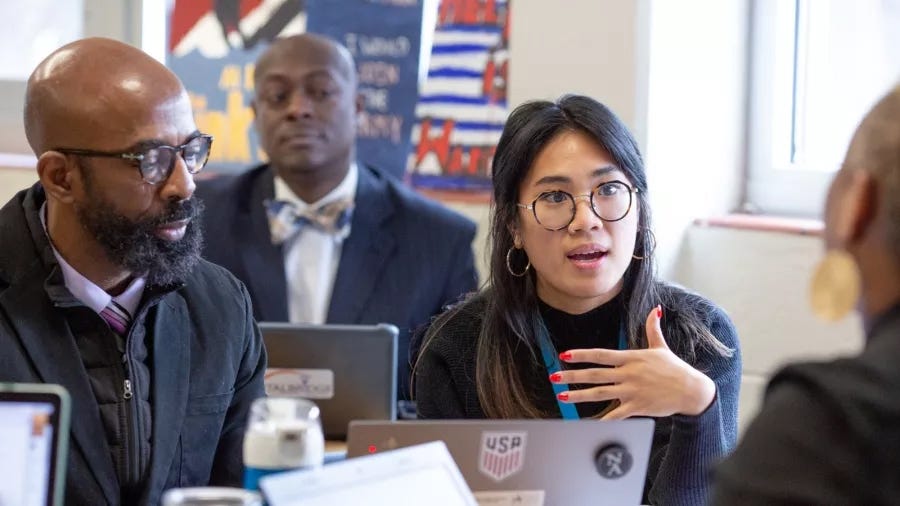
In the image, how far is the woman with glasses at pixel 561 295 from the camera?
7.70 feet

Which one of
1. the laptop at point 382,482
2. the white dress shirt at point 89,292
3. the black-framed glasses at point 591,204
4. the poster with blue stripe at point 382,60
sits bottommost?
the laptop at point 382,482

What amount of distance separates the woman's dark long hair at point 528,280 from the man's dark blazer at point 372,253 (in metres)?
1.23

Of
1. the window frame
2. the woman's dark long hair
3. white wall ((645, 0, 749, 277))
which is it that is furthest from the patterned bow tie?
the woman's dark long hair

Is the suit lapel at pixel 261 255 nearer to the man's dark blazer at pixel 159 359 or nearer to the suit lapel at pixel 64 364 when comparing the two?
→ the man's dark blazer at pixel 159 359

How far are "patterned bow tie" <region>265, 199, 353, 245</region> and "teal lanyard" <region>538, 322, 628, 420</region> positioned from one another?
62.8 inches

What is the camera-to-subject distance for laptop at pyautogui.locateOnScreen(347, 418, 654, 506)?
1617 mm

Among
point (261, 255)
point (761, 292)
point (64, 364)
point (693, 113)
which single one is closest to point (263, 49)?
point (261, 255)

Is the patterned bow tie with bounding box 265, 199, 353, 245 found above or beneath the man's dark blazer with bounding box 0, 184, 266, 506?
above

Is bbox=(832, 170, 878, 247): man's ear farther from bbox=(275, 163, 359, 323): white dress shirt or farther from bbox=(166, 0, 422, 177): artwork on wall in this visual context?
bbox=(166, 0, 422, 177): artwork on wall

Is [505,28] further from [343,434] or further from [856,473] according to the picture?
[856,473]

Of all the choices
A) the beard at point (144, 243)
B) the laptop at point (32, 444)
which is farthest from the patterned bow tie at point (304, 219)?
the laptop at point (32, 444)

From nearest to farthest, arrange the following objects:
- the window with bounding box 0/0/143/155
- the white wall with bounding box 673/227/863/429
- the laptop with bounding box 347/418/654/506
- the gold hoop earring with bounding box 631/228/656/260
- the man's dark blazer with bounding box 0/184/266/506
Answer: the laptop with bounding box 347/418/654/506 < the man's dark blazer with bounding box 0/184/266/506 < the gold hoop earring with bounding box 631/228/656/260 < the white wall with bounding box 673/227/863/429 < the window with bounding box 0/0/143/155

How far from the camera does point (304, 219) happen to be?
12.8 feet

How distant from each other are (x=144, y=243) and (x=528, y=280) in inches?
29.1
